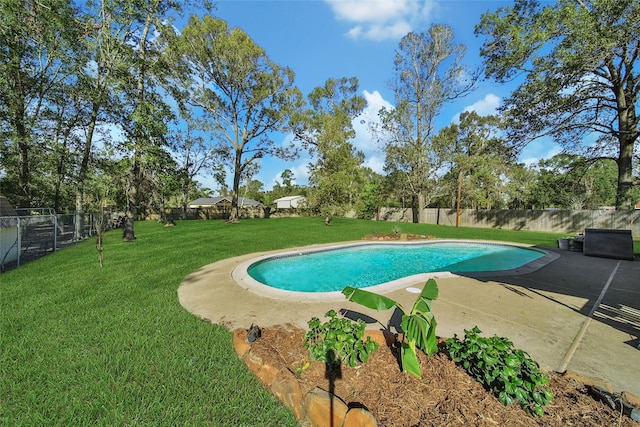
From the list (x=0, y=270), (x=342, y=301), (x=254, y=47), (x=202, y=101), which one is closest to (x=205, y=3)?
(x=254, y=47)

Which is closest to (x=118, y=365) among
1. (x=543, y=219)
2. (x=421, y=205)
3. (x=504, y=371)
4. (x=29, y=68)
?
(x=504, y=371)

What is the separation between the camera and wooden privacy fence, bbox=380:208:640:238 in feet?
47.9

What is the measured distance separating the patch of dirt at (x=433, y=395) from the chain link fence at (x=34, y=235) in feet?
23.5

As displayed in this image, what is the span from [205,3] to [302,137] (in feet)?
43.7

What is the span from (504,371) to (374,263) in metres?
7.32

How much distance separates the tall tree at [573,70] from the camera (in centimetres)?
812

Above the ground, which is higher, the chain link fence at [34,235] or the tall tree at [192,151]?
the tall tree at [192,151]

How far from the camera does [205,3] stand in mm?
11578

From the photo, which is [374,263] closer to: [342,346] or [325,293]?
[325,293]

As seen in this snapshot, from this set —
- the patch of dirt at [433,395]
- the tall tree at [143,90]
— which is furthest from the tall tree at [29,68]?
the patch of dirt at [433,395]

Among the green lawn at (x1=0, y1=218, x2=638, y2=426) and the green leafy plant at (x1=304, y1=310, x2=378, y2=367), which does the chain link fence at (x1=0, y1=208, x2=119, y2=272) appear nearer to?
the green lawn at (x1=0, y1=218, x2=638, y2=426)

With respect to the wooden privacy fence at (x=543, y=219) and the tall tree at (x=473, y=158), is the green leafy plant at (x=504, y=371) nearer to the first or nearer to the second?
the wooden privacy fence at (x=543, y=219)

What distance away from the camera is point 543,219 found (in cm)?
1820

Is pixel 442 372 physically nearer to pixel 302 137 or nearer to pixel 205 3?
pixel 205 3
